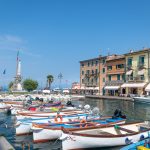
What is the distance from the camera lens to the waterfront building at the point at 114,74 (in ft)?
237

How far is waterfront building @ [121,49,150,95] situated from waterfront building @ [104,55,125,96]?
2412mm

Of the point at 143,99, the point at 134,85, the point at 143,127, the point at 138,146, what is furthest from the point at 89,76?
the point at 138,146

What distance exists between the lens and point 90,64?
86938 mm

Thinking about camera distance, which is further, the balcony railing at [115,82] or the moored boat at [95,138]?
the balcony railing at [115,82]

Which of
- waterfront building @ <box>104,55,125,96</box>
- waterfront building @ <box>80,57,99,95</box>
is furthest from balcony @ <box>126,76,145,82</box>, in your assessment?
waterfront building @ <box>80,57,99,95</box>

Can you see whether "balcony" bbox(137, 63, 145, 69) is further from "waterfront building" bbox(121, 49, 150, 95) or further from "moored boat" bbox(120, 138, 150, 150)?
"moored boat" bbox(120, 138, 150, 150)

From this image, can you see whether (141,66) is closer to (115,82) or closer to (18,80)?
(115,82)

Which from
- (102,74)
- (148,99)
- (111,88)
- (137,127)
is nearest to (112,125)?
(137,127)

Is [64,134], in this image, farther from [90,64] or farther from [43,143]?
[90,64]

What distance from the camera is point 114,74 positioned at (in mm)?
75250

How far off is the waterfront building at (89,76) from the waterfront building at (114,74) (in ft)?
18.9

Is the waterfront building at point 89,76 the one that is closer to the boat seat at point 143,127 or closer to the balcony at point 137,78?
the balcony at point 137,78

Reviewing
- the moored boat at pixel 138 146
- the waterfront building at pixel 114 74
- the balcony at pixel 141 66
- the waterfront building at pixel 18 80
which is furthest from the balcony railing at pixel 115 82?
the moored boat at pixel 138 146

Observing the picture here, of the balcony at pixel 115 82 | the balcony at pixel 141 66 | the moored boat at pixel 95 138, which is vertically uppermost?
the balcony at pixel 141 66
